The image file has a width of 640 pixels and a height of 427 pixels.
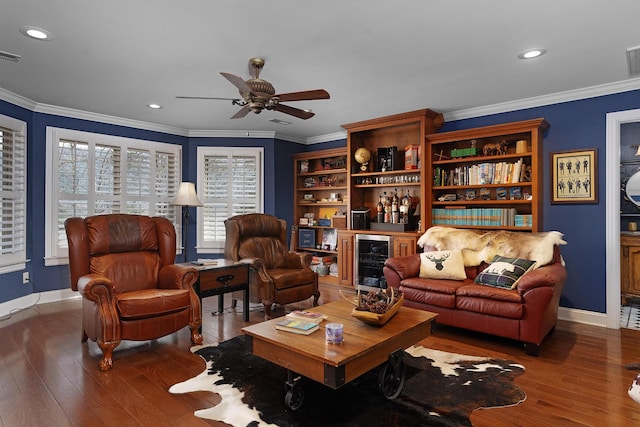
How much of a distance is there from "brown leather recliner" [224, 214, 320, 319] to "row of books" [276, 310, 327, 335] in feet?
4.94

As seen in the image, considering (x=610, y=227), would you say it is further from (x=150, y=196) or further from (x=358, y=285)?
(x=150, y=196)

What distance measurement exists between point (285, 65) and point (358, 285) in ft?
10.8

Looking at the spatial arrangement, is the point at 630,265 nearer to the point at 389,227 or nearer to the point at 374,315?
the point at 389,227

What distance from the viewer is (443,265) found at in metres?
3.99

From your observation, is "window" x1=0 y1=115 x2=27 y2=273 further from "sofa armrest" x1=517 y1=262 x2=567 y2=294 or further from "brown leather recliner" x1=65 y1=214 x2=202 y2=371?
"sofa armrest" x1=517 y1=262 x2=567 y2=294

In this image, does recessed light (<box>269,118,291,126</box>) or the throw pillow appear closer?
the throw pillow

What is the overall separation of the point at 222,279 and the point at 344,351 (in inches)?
83.9

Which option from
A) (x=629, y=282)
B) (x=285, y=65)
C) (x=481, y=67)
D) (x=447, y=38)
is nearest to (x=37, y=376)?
(x=285, y=65)

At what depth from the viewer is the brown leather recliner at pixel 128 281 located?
9.68ft

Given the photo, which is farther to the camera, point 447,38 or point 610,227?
point 610,227

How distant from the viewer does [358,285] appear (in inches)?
216

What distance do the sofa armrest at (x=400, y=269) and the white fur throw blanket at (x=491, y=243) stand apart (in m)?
0.42

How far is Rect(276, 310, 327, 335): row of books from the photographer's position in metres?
2.40

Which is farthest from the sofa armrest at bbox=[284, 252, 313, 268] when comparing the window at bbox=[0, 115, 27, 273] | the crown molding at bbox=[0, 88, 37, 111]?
the crown molding at bbox=[0, 88, 37, 111]
